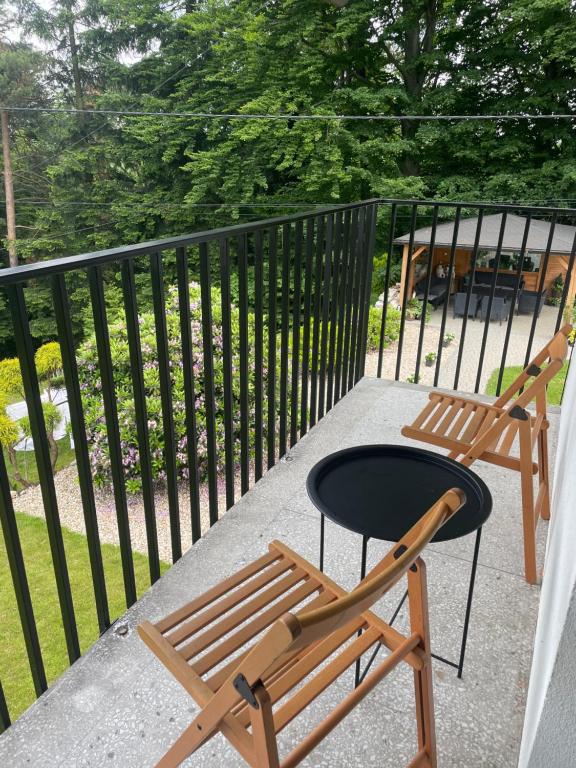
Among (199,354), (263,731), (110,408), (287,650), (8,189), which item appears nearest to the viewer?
(287,650)

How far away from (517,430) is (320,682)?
1.41 m

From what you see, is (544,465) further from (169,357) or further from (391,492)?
(169,357)

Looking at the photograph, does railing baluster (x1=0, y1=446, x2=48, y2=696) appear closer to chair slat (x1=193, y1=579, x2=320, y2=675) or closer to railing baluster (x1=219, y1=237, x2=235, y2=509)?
chair slat (x1=193, y1=579, x2=320, y2=675)

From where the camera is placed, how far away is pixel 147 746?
1276 mm

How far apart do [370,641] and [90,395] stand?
417cm

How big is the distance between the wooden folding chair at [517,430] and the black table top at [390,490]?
40 centimetres

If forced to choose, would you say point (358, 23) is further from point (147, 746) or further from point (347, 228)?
point (147, 746)

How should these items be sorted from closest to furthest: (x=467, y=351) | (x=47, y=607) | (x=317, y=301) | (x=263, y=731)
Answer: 1. (x=263, y=731)
2. (x=317, y=301)
3. (x=47, y=607)
4. (x=467, y=351)

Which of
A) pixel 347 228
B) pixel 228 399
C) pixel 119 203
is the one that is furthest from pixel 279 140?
pixel 228 399

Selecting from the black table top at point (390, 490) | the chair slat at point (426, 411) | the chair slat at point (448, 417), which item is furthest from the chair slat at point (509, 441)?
the black table top at point (390, 490)

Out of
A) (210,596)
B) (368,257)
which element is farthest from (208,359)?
(368,257)

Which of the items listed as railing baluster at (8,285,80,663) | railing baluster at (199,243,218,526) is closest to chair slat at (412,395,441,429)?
railing baluster at (199,243,218,526)

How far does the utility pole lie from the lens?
1802 cm

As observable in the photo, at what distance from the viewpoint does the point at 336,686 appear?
1460 millimetres
